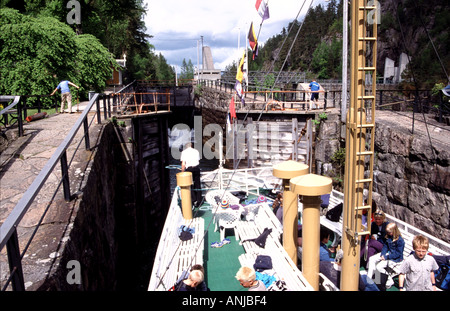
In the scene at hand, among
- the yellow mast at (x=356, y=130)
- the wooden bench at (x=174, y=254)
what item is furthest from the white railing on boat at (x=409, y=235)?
the wooden bench at (x=174, y=254)

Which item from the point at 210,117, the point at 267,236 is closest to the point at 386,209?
the point at 267,236

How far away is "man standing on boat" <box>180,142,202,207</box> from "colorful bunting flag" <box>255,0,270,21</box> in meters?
3.27

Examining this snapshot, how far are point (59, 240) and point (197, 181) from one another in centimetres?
468

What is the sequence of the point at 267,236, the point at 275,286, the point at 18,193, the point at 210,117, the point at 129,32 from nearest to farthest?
the point at 275,286 → the point at 18,193 → the point at 267,236 → the point at 210,117 → the point at 129,32

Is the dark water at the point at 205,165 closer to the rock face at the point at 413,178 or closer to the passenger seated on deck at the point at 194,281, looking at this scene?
the rock face at the point at 413,178

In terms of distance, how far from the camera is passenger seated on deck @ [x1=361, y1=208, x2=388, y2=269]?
5.26 metres

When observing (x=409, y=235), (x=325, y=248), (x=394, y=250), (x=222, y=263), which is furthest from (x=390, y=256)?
(x=222, y=263)

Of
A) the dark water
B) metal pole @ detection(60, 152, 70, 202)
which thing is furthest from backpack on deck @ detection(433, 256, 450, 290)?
the dark water

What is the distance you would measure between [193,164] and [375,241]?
4.17 metres

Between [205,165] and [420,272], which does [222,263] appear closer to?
[420,272]

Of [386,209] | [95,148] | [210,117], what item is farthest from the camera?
[210,117]

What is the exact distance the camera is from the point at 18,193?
461 centimetres

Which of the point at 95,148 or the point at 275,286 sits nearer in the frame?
the point at 275,286
